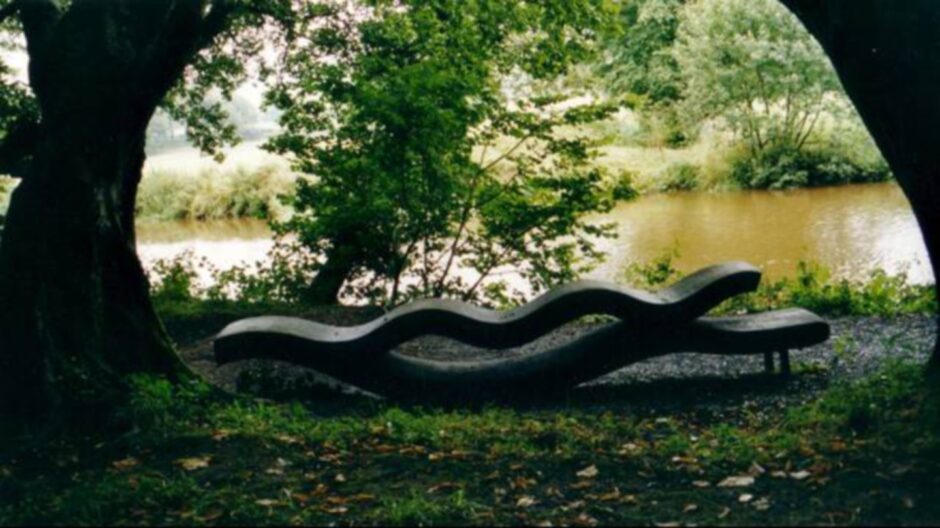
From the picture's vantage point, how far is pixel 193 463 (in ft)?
16.9

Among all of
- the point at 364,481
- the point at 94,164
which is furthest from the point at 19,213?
the point at 364,481

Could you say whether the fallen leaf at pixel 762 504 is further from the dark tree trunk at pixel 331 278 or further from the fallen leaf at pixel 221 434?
the dark tree trunk at pixel 331 278

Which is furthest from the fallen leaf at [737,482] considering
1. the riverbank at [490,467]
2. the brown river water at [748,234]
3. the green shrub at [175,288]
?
the brown river water at [748,234]

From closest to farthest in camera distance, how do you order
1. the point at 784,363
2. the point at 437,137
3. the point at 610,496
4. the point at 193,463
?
the point at 610,496 < the point at 193,463 < the point at 784,363 < the point at 437,137

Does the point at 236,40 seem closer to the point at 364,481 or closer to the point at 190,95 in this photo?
the point at 190,95

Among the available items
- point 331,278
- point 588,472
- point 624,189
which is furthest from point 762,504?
point 331,278

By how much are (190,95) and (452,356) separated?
6.66 m

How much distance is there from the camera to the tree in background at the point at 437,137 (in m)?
10.7

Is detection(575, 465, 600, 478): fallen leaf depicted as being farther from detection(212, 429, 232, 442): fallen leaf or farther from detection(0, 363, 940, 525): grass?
detection(212, 429, 232, 442): fallen leaf

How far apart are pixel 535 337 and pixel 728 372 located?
70.1 inches

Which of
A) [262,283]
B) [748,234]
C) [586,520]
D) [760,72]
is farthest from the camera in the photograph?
[760,72]

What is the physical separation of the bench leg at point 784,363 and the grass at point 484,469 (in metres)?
1.61

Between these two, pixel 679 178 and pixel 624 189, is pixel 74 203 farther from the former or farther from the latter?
pixel 679 178

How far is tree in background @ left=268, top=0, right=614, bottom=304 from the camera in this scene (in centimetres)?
1074
